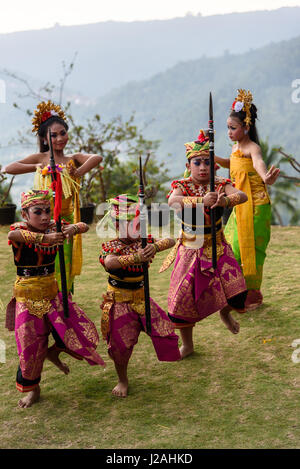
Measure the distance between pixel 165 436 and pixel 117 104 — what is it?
324ft

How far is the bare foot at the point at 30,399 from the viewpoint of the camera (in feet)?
12.6

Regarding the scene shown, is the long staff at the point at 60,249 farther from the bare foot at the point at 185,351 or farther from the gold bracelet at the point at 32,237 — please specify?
the bare foot at the point at 185,351

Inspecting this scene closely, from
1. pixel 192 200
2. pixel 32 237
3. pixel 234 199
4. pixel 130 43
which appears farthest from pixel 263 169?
pixel 130 43

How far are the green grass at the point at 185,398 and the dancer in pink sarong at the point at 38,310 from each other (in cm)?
30

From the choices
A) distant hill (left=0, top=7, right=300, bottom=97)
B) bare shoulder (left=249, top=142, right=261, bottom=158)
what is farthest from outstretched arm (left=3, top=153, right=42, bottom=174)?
distant hill (left=0, top=7, right=300, bottom=97)

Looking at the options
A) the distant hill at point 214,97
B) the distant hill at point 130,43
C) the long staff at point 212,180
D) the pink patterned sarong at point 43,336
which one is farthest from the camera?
the distant hill at point 130,43

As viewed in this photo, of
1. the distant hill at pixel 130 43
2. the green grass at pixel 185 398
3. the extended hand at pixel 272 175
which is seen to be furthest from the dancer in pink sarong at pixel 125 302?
the distant hill at pixel 130 43

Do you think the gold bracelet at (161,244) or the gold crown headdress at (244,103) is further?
the gold crown headdress at (244,103)

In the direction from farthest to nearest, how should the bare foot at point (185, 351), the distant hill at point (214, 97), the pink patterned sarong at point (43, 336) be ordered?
the distant hill at point (214, 97), the bare foot at point (185, 351), the pink patterned sarong at point (43, 336)

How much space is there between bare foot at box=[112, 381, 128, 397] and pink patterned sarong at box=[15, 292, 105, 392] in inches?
10.5

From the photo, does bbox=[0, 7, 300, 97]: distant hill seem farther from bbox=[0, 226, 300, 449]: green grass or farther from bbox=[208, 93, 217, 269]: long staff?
bbox=[208, 93, 217, 269]: long staff

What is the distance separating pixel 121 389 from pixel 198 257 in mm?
1135

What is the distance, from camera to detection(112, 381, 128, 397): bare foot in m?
3.93

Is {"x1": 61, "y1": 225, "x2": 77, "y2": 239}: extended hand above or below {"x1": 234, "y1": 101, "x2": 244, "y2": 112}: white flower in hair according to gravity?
below
